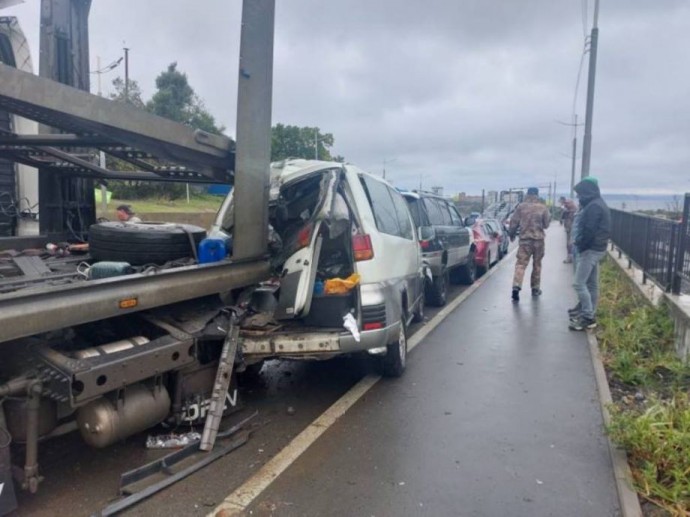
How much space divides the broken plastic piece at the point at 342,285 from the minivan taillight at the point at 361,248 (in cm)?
19

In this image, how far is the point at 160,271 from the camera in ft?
12.1

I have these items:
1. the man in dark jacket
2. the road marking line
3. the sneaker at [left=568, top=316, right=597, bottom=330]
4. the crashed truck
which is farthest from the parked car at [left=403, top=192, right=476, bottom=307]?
the road marking line

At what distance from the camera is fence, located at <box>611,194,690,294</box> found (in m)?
6.69

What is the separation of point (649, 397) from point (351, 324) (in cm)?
265

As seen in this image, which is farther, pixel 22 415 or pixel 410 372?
pixel 410 372

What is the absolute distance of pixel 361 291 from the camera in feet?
15.1

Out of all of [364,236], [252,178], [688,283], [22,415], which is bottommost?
[22,415]

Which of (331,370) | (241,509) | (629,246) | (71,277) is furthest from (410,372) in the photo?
(629,246)

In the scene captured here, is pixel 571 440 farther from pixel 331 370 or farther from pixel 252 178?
pixel 252 178

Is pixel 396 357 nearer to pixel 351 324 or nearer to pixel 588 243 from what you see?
pixel 351 324

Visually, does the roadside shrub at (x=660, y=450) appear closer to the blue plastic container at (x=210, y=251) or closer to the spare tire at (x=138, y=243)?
the blue plastic container at (x=210, y=251)

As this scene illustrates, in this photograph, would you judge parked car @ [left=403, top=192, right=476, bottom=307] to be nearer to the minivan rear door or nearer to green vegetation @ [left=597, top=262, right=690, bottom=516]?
green vegetation @ [left=597, top=262, right=690, bottom=516]

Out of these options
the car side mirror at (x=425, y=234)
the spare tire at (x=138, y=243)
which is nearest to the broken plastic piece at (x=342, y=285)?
the spare tire at (x=138, y=243)

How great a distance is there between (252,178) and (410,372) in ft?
8.96
